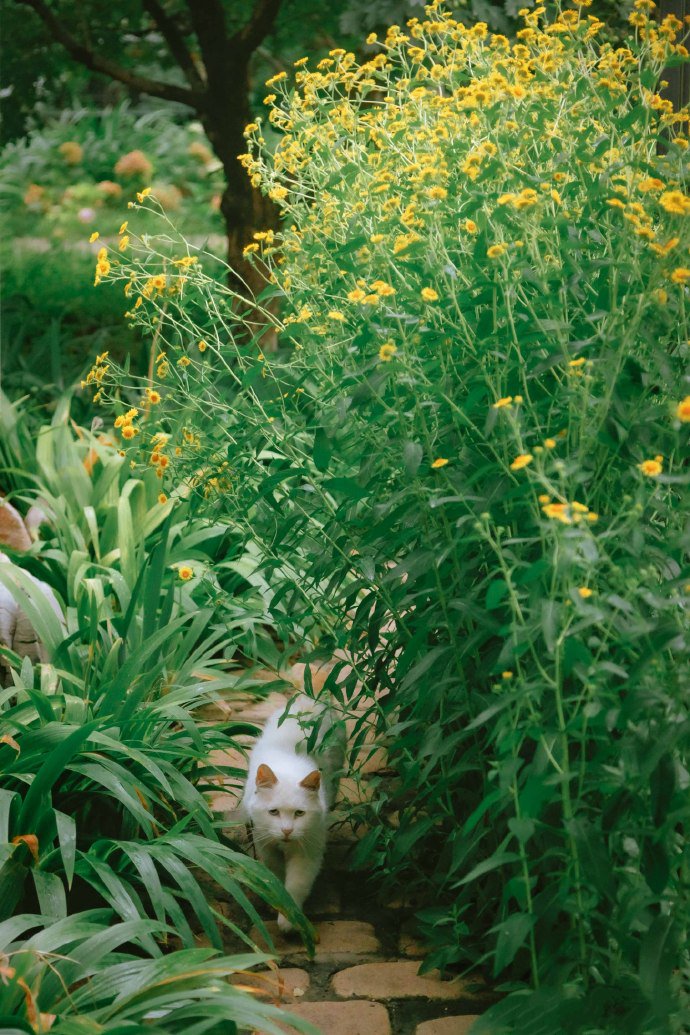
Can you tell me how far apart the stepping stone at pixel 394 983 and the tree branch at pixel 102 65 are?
484cm

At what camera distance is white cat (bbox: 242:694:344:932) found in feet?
10.0

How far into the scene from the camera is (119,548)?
14.4ft

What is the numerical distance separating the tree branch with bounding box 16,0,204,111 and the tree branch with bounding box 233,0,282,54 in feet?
1.22

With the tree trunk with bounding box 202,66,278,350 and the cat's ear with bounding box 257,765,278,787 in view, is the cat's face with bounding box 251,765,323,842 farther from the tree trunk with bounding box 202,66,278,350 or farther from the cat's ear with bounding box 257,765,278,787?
the tree trunk with bounding box 202,66,278,350

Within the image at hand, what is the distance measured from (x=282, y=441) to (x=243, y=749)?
1.19m

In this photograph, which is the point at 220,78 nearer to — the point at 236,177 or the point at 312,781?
the point at 236,177

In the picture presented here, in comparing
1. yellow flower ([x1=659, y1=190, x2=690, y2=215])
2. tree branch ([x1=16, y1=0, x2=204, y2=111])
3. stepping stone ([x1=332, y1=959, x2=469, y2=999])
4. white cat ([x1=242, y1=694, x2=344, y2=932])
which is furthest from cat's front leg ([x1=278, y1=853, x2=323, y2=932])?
tree branch ([x1=16, y1=0, x2=204, y2=111])

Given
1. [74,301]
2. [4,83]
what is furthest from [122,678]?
[74,301]

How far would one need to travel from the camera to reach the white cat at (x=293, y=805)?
3051 millimetres

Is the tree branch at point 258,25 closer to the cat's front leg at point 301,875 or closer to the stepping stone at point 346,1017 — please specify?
the cat's front leg at point 301,875

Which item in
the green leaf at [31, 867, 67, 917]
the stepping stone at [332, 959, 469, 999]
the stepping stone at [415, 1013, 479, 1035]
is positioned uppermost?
the green leaf at [31, 867, 67, 917]

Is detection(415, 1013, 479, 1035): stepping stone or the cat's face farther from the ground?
the cat's face

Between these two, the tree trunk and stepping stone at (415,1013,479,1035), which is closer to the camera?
stepping stone at (415,1013,479,1035)

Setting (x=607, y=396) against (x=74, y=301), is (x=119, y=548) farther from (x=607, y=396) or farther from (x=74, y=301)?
(x=74, y=301)
